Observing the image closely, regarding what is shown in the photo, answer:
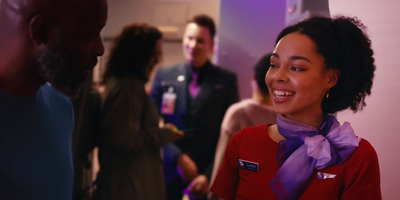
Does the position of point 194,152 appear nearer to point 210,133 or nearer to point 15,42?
point 210,133

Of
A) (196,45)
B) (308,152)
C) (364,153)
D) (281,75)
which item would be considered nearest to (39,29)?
(281,75)

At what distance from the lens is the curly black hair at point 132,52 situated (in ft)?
6.90

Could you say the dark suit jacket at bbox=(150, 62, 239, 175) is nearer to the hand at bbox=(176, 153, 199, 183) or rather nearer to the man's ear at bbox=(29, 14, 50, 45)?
the hand at bbox=(176, 153, 199, 183)

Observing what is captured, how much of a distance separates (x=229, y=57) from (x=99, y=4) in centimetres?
209

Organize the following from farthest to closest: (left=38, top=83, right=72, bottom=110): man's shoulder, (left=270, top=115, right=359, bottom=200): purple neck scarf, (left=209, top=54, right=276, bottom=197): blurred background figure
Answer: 1. (left=209, top=54, right=276, bottom=197): blurred background figure
2. (left=38, top=83, right=72, bottom=110): man's shoulder
3. (left=270, top=115, right=359, bottom=200): purple neck scarf

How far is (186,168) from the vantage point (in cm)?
247

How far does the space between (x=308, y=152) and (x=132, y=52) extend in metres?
1.49

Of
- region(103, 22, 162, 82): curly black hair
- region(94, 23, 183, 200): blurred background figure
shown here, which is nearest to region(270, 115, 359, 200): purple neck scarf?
region(94, 23, 183, 200): blurred background figure

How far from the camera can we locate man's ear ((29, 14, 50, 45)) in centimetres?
91

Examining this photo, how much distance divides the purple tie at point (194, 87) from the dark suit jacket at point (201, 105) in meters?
0.02

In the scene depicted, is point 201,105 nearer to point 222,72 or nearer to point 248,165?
point 222,72

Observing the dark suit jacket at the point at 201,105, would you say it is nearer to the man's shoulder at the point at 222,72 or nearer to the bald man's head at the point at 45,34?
the man's shoulder at the point at 222,72

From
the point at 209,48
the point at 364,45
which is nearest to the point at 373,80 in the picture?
the point at 364,45

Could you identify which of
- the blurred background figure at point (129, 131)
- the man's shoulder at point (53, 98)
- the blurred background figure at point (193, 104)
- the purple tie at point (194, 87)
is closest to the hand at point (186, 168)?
the blurred background figure at point (193, 104)
